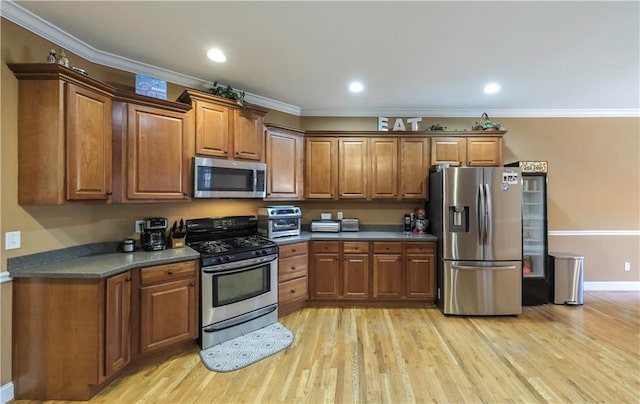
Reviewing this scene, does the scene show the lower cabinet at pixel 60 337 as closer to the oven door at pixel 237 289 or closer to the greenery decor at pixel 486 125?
the oven door at pixel 237 289

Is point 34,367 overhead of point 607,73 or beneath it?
beneath

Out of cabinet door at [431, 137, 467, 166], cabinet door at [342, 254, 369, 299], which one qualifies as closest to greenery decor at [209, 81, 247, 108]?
cabinet door at [342, 254, 369, 299]

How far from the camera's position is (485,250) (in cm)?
348

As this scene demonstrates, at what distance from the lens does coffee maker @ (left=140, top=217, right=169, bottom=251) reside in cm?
275

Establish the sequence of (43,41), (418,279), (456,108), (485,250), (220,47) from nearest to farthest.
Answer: (43,41) → (220,47) → (485,250) → (418,279) → (456,108)

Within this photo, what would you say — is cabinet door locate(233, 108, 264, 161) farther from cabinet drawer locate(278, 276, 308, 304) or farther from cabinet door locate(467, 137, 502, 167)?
cabinet door locate(467, 137, 502, 167)

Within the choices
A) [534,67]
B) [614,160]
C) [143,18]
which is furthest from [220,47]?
[614,160]

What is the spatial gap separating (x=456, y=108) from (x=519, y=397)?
3.60m

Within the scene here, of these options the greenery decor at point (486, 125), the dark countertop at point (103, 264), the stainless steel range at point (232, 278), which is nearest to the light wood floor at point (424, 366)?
the stainless steel range at point (232, 278)

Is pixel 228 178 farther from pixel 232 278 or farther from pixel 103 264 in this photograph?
pixel 103 264

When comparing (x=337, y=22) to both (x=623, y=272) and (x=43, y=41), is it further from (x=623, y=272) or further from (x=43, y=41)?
(x=623, y=272)

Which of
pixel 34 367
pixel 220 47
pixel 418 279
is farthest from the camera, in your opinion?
pixel 418 279

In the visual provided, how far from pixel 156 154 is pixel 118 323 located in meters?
1.47

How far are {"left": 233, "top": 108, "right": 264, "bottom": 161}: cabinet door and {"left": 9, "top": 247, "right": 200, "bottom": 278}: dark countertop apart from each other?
1.23m
